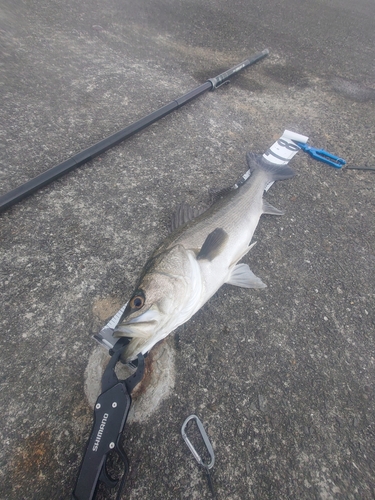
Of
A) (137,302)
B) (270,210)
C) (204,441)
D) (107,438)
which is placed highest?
(270,210)

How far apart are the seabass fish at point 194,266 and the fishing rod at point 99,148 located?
1257mm

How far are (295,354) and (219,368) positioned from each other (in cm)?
64

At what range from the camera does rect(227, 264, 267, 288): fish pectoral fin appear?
8.68ft

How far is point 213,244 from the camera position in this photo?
2.59 m

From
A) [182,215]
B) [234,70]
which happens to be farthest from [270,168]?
[234,70]

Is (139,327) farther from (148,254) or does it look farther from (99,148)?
(99,148)

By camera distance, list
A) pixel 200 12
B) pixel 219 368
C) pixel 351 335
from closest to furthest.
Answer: pixel 219 368 → pixel 351 335 → pixel 200 12

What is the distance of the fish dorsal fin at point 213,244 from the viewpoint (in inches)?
100

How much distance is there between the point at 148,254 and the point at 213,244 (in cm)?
63

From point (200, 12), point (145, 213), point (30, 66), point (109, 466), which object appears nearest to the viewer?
point (109, 466)

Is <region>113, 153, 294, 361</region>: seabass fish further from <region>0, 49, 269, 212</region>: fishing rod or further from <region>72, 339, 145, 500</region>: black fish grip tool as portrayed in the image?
<region>0, 49, 269, 212</region>: fishing rod

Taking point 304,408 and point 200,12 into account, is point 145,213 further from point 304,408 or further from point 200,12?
point 200,12

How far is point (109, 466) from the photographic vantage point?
184 cm

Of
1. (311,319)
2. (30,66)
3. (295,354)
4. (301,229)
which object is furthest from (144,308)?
(30,66)
